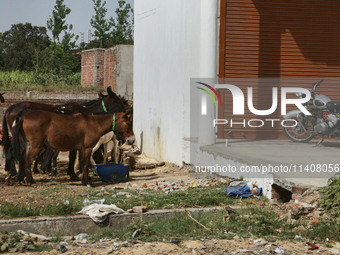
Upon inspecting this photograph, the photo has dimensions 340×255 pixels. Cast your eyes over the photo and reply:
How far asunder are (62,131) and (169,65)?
375 cm

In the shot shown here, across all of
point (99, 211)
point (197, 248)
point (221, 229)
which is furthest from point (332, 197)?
point (99, 211)

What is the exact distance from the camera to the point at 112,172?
28.2 feet

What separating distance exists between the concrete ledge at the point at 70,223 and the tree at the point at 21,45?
4472 cm

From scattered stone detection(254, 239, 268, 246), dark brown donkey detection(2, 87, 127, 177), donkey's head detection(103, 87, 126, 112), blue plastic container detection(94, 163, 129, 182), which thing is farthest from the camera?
donkey's head detection(103, 87, 126, 112)

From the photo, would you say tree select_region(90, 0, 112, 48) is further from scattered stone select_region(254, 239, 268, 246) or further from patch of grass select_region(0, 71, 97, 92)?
scattered stone select_region(254, 239, 268, 246)

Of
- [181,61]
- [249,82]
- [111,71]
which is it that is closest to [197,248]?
[181,61]

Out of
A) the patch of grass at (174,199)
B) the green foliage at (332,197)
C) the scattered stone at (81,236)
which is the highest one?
the green foliage at (332,197)

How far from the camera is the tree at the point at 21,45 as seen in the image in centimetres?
5056

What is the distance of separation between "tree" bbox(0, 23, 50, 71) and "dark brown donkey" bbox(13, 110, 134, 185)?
136 ft

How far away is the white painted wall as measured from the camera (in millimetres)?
8820

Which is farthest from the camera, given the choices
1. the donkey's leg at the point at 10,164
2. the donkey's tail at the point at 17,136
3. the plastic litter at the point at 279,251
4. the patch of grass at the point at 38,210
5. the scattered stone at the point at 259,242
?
the donkey's leg at the point at 10,164

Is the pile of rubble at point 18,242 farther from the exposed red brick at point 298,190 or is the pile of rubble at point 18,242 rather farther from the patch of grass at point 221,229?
the exposed red brick at point 298,190

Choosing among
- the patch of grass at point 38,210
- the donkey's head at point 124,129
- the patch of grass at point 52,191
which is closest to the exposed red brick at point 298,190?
the patch of grass at point 38,210

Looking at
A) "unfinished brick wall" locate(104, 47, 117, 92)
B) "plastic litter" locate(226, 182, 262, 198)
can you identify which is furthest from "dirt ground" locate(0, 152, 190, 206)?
"unfinished brick wall" locate(104, 47, 117, 92)
